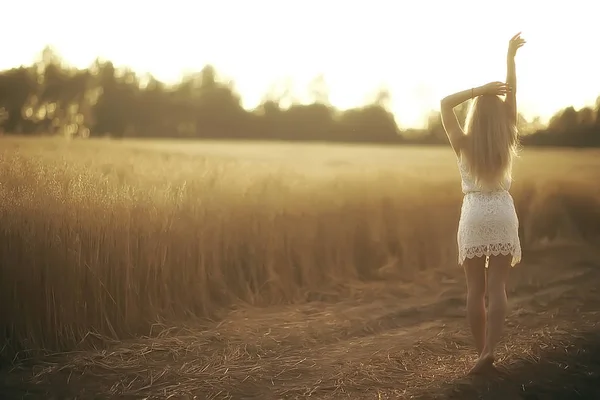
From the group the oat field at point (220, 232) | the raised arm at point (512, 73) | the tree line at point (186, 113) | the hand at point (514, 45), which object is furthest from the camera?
the tree line at point (186, 113)

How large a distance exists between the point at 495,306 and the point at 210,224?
2.46 metres

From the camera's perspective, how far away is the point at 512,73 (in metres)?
Answer: 3.63

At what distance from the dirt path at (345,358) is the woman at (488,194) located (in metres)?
0.41

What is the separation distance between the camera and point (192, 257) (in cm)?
512

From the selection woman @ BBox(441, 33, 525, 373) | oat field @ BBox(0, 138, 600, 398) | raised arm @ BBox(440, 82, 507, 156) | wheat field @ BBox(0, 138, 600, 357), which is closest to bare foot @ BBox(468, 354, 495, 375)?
woman @ BBox(441, 33, 525, 373)

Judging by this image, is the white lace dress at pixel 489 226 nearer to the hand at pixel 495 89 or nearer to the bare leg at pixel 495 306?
the bare leg at pixel 495 306

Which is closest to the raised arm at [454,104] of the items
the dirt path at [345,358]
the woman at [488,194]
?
the woman at [488,194]

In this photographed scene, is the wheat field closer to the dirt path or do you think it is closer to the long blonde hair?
the dirt path

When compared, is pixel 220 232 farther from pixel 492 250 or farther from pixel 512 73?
pixel 512 73

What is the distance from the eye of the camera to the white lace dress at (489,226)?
11.5 feet

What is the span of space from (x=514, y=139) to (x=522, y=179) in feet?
15.5

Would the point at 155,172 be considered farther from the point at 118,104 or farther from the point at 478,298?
the point at 478,298

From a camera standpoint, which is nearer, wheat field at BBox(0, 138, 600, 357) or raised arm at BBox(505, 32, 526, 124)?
raised arm at BBox(505, 32, 526, 124)

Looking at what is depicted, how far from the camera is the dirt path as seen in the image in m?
3.57
